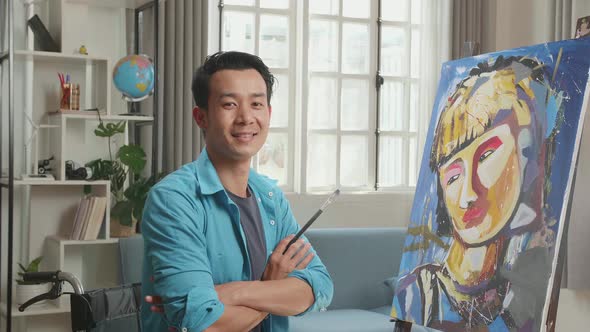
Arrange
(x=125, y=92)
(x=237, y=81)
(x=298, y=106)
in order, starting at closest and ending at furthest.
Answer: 1. (x=237, y=81)
2. (x=125, y=92)
3. (x=298, y=106)

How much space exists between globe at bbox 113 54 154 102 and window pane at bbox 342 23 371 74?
1535 mm

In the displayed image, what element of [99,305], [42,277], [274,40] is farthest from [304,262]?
[274,40]

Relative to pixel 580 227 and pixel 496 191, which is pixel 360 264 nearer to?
pixel 496 191

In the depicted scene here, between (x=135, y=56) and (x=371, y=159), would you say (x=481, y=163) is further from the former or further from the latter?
(x=371, y=159)

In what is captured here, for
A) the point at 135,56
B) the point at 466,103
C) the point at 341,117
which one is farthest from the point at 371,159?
the point at 466,103

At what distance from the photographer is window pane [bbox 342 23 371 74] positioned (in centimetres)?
533

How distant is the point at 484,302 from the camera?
2.39 metres

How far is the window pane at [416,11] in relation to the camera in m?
5.58

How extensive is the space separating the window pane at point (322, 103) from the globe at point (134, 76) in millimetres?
1320

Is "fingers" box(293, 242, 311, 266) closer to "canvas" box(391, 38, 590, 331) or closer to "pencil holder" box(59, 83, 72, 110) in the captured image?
"canvas" box(391, 38, 590, 331)

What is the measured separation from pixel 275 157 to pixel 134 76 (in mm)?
1283

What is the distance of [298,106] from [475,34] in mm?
1353

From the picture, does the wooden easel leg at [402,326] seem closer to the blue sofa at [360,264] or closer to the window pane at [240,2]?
the blue sofa at [360,264]

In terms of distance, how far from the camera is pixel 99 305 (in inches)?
94.1
